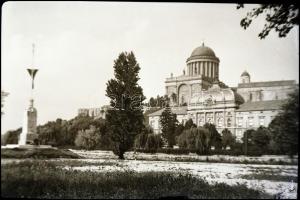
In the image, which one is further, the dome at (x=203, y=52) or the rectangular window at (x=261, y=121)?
the dome at (x=203, y=52)

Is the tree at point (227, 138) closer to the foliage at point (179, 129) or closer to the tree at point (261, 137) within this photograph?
the tree at point (261, 137)

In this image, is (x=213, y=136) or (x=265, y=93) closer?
(x=265, y=93)

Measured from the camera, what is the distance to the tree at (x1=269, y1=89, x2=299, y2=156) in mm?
7875

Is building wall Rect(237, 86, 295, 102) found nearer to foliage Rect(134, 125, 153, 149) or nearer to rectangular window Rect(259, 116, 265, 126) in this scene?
rectangular window Rect(259, 116, 265, 126)

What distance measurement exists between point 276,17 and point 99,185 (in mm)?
4954

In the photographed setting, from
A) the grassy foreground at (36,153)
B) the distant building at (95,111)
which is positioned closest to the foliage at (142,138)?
the distant building at (95,111)

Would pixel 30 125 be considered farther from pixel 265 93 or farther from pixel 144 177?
pixel 265 93

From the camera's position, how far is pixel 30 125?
7.84 metres

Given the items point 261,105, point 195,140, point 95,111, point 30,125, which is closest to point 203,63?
point 261,105

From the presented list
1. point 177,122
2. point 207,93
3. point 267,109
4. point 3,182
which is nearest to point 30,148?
point 3,182

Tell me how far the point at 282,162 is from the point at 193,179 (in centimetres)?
192

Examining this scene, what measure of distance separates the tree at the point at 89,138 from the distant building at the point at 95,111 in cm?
27

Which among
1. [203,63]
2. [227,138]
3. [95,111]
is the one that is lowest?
[227,138]

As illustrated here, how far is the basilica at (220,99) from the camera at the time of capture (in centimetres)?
810
